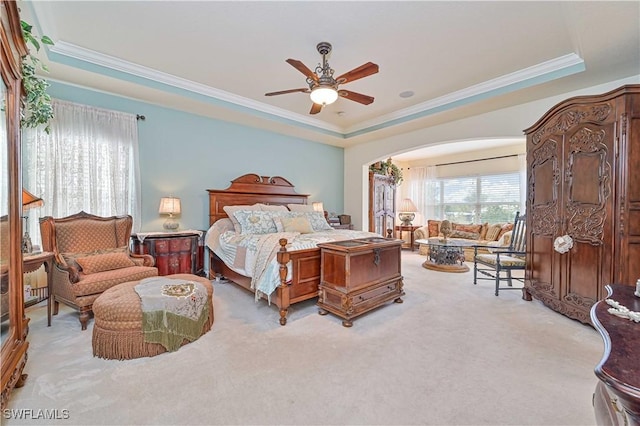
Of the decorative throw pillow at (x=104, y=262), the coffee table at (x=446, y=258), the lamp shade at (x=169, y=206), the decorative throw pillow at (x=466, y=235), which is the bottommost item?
the coffee table at (x=446, y=258)

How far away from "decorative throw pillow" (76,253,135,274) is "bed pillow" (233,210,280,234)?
1.40 metres

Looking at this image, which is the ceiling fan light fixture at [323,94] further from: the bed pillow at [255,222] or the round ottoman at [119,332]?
Answer: the round ottoman at [119,332]

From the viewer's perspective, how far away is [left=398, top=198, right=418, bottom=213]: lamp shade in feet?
26.3

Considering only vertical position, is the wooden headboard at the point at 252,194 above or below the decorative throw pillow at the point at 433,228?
above

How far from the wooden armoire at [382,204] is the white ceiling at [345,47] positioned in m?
2.63

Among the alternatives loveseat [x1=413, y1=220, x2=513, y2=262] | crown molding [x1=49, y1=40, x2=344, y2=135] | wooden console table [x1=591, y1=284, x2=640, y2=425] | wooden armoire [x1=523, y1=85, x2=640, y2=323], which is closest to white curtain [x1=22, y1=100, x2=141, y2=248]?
crown molding [x1=49, y1=40, x2=344, y2=135]

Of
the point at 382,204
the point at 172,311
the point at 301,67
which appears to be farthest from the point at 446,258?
the point at 172,311

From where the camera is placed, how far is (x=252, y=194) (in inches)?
194

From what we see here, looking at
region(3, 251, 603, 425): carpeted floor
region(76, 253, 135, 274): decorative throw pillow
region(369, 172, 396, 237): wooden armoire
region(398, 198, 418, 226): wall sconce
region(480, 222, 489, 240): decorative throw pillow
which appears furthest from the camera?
region(398, 198, 418, 226): wall sconce

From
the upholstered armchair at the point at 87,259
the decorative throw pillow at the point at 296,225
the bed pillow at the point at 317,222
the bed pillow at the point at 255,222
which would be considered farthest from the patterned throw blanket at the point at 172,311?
the bed pillow at the point at 317,222

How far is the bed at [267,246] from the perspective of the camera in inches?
114

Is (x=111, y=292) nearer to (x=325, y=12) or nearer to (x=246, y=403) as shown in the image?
(x=246, y=403)

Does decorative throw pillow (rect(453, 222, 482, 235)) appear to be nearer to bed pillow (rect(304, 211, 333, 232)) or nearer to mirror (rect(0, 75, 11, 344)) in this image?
bed pillow (rect(304, 211, 333, 232))

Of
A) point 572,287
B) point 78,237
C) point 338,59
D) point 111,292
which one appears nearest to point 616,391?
point 572,287
